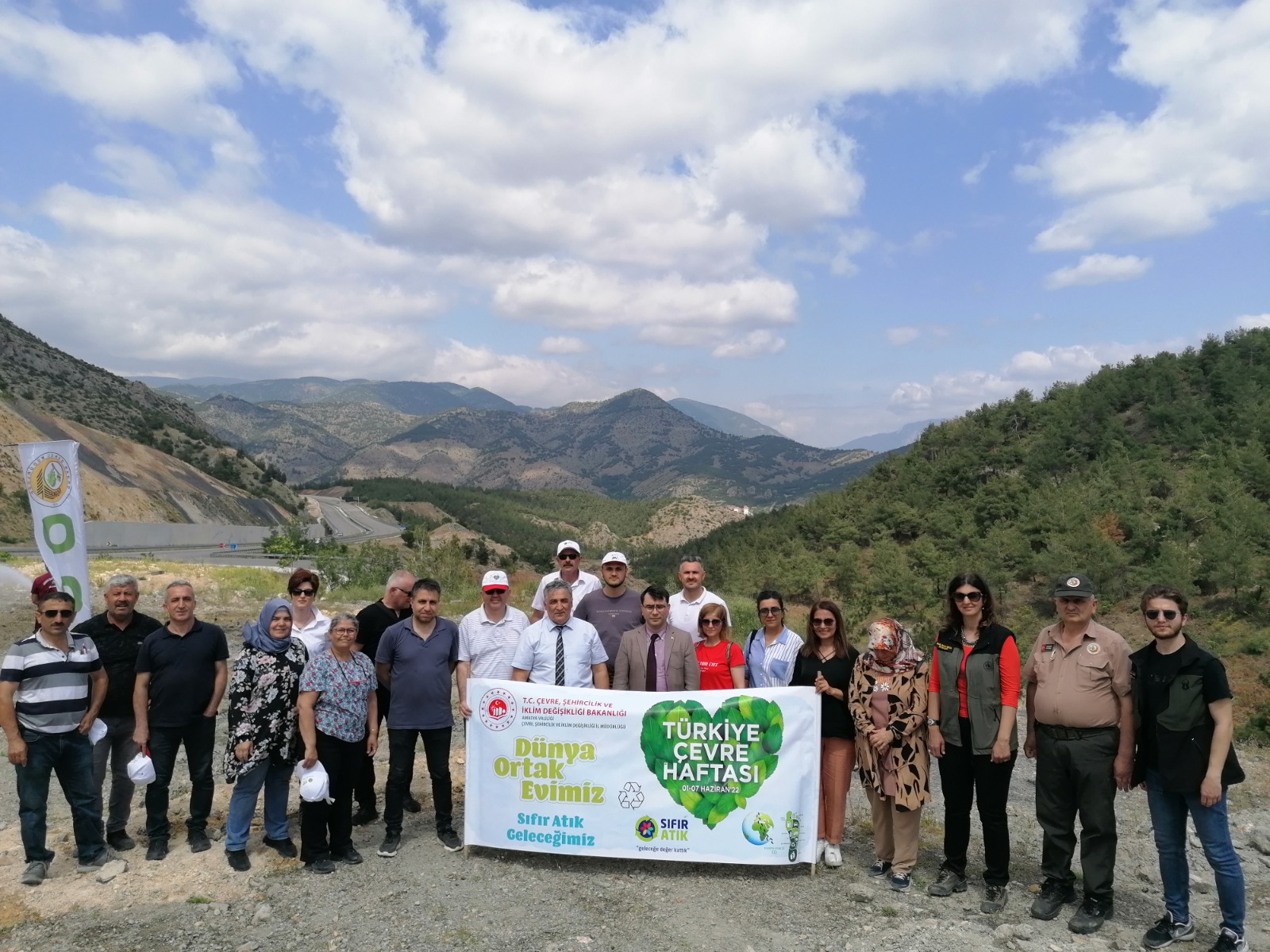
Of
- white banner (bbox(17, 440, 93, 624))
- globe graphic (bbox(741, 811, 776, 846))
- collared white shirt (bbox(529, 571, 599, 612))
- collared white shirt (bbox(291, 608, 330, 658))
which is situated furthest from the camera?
white banner (bbox(17, 440, 93, 624))

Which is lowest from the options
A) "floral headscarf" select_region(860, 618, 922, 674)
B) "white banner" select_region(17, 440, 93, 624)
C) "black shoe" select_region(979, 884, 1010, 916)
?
"black shoe" select_region(979, 884, 1010, 916)

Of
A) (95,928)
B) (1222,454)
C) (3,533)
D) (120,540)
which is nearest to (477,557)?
(120,540)

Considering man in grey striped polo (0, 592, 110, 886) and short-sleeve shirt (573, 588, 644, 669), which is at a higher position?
short-sleeve shirt (573, 588, 644, 669)

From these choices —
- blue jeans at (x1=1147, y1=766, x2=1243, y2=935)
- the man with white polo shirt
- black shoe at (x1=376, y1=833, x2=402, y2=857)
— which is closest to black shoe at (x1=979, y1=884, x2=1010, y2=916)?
blue jeans at (x1=1147, y1=766, x2=1243, y2=935)

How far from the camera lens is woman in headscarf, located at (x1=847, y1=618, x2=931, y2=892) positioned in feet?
17.8

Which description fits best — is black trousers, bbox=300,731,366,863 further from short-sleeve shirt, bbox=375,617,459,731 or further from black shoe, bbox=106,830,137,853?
black shoe, bbox=106,830,137,853

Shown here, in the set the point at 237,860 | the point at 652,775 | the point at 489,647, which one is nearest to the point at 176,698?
the point at 237,860

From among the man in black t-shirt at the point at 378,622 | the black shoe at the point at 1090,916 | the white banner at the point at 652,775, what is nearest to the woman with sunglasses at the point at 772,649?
the white banner at the point at 652,775

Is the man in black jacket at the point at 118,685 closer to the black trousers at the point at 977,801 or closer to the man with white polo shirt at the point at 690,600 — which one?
the man with white polo shirt at the point at 690,600

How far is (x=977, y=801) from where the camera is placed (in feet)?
17.6

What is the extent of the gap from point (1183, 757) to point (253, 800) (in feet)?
20.4

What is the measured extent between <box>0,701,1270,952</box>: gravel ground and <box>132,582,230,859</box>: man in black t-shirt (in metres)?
0.42

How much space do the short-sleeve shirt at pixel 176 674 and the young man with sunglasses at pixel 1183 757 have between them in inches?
243

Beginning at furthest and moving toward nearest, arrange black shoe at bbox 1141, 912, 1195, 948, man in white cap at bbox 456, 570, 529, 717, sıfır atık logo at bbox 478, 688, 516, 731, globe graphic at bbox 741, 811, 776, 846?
1. man in white cap at bbox 456, 570, 529, 717
2. sıfır atık logo at bbox 478, 688, 516, 731
3. globe graphic at bbox 741, 811, 776, 846
4. black shoe at bbox 1141, 912, 1195, 948
